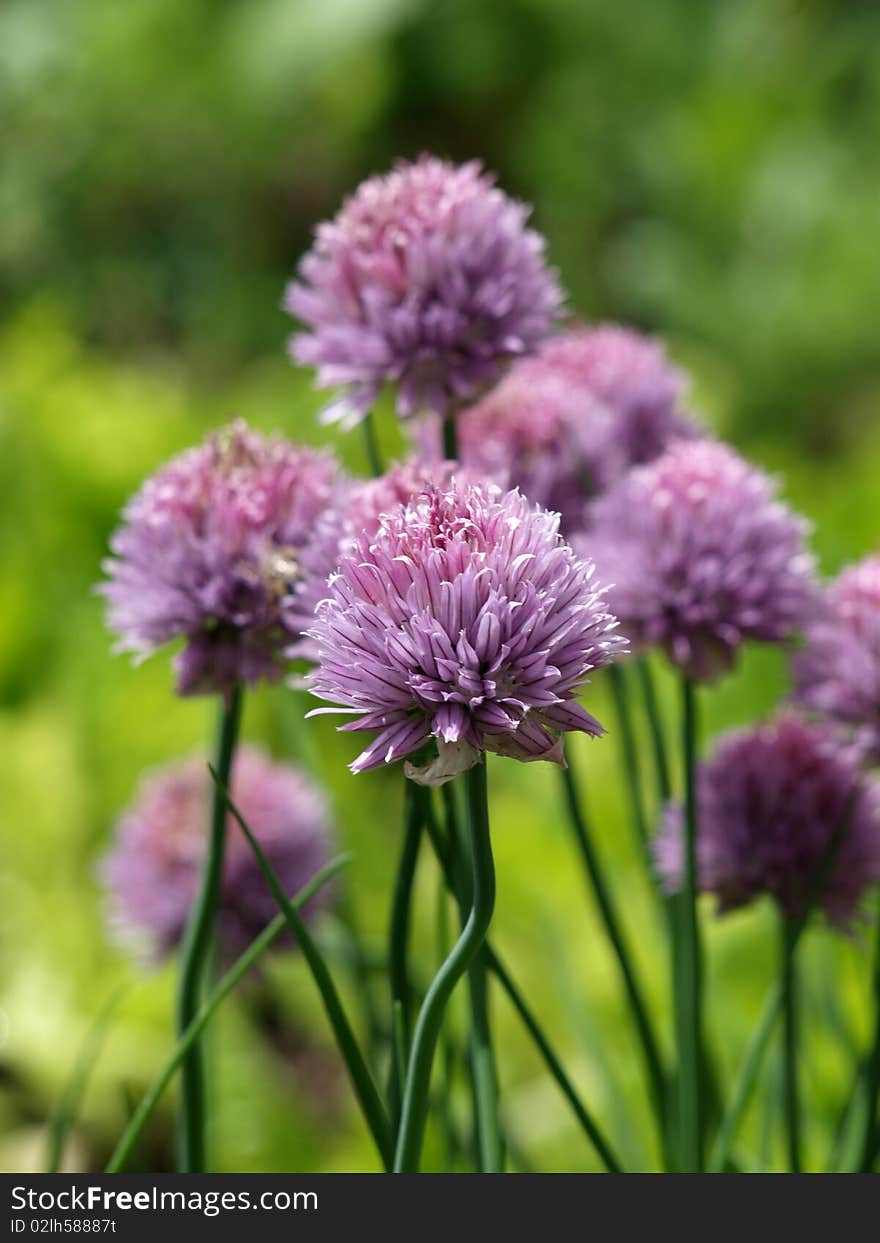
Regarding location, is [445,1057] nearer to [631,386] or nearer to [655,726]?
[655,726]

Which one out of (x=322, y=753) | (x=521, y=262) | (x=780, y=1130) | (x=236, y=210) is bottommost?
(x=780, y=1130)

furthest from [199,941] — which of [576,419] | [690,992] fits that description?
[576,419]

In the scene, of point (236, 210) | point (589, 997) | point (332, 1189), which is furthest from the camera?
point (236, 210)

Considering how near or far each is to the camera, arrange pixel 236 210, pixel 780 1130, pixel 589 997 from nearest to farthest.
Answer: pixel 780 1130, pixel 589 997, pixel 236 210

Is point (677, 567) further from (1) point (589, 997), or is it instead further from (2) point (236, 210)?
(2) point (236, 210)

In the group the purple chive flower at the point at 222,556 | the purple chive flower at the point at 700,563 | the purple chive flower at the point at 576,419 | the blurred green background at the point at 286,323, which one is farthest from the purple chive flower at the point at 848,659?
the blurred green background at the point at 286,323

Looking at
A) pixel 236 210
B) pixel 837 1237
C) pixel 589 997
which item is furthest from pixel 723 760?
pixel 236 210
